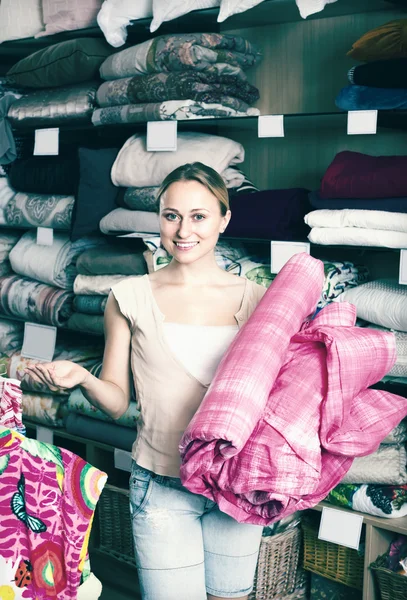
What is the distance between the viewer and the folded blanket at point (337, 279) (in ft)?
7.97

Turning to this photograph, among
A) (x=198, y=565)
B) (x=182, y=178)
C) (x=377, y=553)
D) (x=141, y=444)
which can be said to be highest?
(x=182, y=178)

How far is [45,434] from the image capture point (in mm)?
3105

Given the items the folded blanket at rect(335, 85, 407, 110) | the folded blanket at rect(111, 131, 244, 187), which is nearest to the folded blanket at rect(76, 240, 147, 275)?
the folded blanket at rect(111, 131, 244, 187)

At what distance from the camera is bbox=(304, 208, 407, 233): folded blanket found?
2154 millimetres

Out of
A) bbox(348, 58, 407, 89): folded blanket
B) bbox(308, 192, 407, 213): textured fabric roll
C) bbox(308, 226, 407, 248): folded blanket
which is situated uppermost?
bbox(348, 58, 407, 89): folded blanket

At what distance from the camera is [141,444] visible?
5.28 ft

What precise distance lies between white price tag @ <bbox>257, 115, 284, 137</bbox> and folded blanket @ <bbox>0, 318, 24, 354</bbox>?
1564 millimetres

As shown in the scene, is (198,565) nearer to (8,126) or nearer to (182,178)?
(182,178)

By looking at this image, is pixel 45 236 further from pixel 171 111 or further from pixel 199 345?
pixel 199 345

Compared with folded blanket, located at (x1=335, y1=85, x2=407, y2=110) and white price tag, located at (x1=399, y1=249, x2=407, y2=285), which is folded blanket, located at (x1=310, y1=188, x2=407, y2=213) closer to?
white price tag, located at (x1=399, y1=249, x2=407, y2=285)

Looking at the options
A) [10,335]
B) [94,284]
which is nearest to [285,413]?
[94,284]

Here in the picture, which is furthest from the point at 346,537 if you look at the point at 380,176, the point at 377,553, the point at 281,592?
the point at 380,176

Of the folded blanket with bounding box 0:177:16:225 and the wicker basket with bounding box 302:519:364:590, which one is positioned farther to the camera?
the folded blanket with bounding box 0:177:16:225

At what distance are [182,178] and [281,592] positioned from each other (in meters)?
1.64
